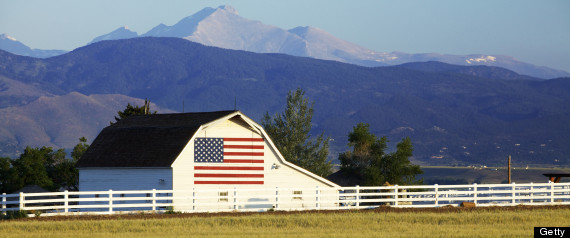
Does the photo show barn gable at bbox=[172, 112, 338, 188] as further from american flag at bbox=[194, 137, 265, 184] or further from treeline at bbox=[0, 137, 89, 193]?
treeline at bbox=[0, 137, 89, 193]

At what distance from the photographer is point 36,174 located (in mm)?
74062

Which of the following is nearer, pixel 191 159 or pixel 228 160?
pixel 191 159

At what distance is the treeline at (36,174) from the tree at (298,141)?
23114 mm

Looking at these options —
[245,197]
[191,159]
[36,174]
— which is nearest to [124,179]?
[191,159]

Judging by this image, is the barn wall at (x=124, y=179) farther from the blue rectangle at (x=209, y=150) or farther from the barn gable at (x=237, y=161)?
the blue rectangle at (x=209, y=150)

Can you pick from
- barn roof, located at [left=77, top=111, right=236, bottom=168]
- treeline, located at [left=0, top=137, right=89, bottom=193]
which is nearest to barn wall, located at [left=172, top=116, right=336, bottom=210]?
barn roof, located at [left=77, top=111, right=236, bottom=168]

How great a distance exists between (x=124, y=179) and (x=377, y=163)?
89.6ft

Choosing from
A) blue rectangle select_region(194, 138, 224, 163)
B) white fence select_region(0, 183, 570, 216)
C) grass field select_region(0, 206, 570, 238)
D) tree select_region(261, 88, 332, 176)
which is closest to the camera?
grass field select_region(0, 206, 570, 238)

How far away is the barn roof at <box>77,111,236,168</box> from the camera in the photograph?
5641 centimetres

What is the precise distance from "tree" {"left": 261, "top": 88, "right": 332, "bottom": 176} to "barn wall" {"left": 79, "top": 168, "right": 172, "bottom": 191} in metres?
34.5

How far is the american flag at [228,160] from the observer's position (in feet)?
185

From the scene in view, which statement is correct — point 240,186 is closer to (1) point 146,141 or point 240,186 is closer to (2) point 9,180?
(1) point 146,141

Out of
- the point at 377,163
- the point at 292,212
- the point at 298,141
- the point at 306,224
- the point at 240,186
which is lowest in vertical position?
the point at 306,224

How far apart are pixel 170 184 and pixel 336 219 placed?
15038 millimetres
